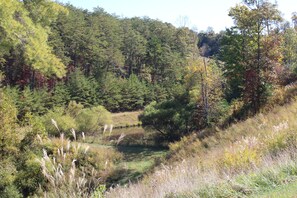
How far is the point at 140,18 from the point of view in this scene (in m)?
80.9

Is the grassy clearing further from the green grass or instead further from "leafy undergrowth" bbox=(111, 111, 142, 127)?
"leafy undergrowth" bbox=(111, 111, 142, 127)

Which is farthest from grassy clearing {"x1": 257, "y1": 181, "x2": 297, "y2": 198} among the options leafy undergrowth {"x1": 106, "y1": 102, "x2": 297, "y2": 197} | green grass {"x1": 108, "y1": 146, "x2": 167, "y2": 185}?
green grass {"x1": 108, "y1": 146, "x2": 167, "y2": 185}

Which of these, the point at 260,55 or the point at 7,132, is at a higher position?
the point at 260,55

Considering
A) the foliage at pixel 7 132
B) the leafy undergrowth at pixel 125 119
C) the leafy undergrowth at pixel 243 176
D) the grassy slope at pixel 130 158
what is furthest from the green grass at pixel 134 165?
the leafy undergrowth at pixel 125 119

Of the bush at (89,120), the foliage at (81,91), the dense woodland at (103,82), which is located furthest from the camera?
the foliage at (81,91)

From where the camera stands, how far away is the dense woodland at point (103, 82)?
7.68m

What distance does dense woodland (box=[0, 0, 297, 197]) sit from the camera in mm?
7684

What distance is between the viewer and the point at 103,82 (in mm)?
50781

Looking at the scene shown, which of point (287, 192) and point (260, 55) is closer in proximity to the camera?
point (287, 192)

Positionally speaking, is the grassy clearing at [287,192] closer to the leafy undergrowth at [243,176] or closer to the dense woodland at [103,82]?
the leafy undergrowth at [243,176]

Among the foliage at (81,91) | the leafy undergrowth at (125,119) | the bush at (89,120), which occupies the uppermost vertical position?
the foliage at (81,91)

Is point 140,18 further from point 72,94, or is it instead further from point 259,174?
point 259,174

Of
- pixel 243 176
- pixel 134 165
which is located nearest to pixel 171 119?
pixel 134 165

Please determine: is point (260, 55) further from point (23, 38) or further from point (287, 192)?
point (287, 192)
